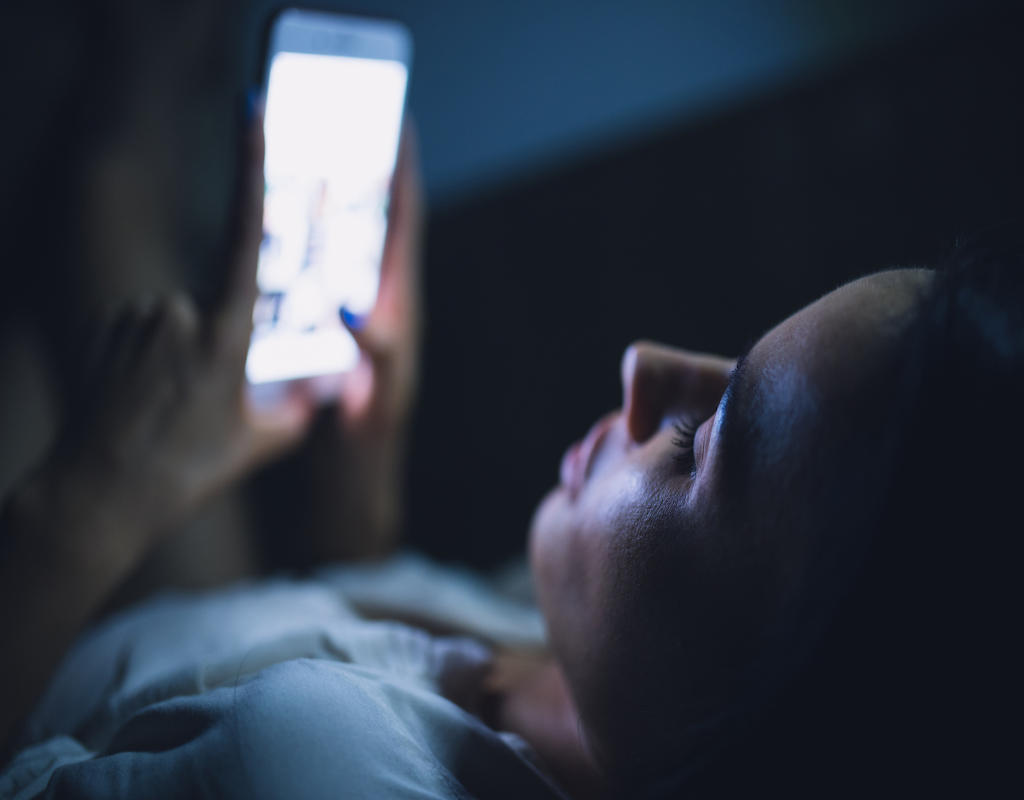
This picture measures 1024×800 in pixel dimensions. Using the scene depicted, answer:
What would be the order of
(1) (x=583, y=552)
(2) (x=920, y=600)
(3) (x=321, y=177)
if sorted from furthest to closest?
(3) (x=321, y=177), (1) (x=583, y=552), (2) (x=920, y=600)

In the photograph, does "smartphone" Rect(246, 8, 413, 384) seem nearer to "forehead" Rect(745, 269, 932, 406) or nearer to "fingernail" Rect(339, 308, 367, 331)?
"fingernail" Rect(339, 308, 367, 331)

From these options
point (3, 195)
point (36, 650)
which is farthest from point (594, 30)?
point (36, 650)

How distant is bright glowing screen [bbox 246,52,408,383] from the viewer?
2.44 feet

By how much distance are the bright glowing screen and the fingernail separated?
0.01 m

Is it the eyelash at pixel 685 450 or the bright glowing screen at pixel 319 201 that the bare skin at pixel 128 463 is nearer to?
the bright glowing screen at pixel 319 201

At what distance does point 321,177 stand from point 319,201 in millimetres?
31

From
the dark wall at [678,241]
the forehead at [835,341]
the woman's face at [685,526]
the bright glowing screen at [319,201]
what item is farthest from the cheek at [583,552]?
the bright glowing screen at [319,201]

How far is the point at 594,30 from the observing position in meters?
1.25

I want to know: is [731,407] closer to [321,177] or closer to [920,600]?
[920,600]

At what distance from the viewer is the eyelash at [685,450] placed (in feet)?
1.42

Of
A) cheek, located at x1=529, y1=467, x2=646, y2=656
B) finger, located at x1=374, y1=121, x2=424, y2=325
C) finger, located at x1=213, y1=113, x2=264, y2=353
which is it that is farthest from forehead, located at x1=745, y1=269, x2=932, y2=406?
finger, located at x1=374, y1=121, x2=424, y2=325

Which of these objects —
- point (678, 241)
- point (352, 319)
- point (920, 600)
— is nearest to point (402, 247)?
point (352, 319)

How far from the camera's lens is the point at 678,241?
925 mm

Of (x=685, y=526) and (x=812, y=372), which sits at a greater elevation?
(x=812, y=372)
